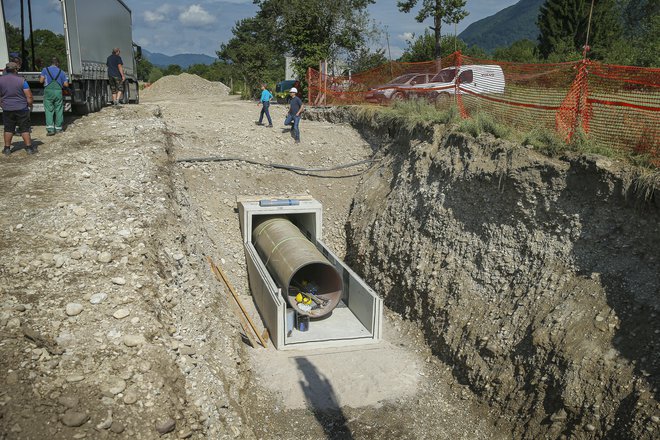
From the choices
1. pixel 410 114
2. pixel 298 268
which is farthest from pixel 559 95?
pixel 298 268

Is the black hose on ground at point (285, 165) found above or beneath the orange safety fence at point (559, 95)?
beneath

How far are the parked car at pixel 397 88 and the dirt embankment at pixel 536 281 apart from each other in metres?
3.88

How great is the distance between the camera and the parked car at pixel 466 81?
11625 mm

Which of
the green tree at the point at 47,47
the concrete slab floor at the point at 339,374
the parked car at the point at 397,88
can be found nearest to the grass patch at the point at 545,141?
the concrete slab floor at the point at 339,374

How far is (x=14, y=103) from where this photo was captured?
10.9m

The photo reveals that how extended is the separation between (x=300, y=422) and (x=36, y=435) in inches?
172

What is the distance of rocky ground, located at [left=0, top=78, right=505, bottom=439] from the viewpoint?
5.57 meters

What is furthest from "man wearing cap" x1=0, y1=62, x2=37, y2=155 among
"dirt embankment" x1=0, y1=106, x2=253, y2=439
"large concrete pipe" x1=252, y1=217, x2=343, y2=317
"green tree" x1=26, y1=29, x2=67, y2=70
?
"large concrete pipe" x1=252, y1=217, x2=343, y2=317

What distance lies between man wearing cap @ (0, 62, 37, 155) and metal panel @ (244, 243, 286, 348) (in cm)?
557

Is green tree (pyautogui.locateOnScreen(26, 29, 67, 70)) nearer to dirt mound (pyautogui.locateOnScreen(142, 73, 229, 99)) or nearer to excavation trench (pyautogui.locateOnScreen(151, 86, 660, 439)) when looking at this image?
excavation trench (pyautogui.locateOnScreen(151, 86, 660, 439))

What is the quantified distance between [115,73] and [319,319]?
10.7 metres

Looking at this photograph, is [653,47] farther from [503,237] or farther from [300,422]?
[300,422]

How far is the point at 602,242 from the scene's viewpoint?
24.9 ft

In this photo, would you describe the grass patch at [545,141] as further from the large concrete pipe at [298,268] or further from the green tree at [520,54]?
the green tree at [520,54]
